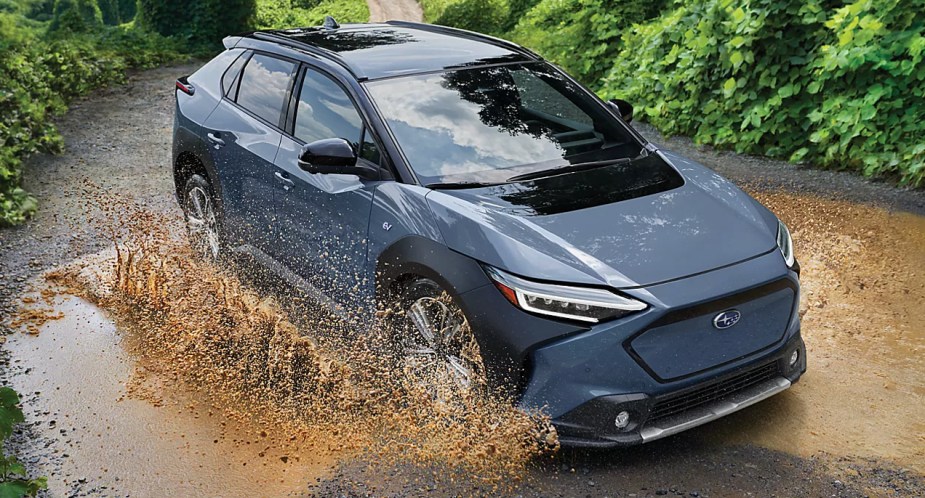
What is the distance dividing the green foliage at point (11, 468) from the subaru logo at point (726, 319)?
3.07 metres

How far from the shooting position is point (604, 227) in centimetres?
429

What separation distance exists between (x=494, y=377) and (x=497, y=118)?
1.69 meters

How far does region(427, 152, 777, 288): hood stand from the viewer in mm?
4055

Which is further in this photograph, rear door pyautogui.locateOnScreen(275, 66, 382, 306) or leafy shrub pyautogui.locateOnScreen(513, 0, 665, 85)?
leafy shrub pyautogui.locateOnScreen(513, 0, 665, 85)

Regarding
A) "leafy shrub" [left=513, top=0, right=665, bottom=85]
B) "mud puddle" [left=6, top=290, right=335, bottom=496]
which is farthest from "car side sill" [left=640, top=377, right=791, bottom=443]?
"leafy shrub" [left=513, top=0, right=665, bottom=85]

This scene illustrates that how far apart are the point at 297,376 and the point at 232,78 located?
2393mm

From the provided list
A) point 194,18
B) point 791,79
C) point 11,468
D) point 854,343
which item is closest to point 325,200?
point 11,468

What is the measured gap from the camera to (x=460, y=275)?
4.23m

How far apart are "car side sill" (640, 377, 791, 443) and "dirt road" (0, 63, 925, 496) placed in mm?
277

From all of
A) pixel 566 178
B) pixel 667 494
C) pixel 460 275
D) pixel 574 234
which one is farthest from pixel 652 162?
pixel 667 494

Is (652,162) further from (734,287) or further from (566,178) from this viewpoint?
(734,287)

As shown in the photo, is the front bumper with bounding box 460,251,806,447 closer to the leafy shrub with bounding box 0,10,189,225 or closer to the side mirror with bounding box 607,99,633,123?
the side mirror with bounding box 607,99,633,123

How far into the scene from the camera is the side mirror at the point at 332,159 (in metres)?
4.80

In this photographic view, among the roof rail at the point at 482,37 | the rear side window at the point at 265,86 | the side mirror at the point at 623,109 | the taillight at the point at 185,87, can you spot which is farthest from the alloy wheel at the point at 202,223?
the side mirror at the point at 623,109
